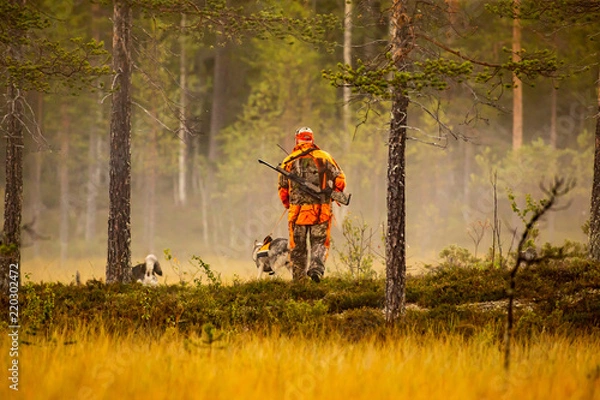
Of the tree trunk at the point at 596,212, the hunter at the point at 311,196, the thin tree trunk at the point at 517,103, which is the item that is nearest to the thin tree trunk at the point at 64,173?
the thin tree trunk at the point at 517,103

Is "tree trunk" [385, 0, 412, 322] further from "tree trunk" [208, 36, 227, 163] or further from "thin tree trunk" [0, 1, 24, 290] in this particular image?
"tree trunk" [208, 36, 227, 163]

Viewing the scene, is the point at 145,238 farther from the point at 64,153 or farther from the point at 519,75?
the point at 519,75

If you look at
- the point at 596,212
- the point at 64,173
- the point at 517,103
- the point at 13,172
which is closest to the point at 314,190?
the point at 13,172

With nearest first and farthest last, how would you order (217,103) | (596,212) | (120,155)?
(120,155) → (596,212) → (217,103)

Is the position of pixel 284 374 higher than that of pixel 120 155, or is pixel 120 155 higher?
pixel 120 155

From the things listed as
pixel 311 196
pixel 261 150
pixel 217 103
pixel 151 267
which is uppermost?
pixel 217 103

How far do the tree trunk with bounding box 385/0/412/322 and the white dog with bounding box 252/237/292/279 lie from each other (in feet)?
13.7

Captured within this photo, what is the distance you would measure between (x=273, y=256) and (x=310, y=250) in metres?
0.96

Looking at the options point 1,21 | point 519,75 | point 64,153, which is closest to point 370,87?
point 519,75

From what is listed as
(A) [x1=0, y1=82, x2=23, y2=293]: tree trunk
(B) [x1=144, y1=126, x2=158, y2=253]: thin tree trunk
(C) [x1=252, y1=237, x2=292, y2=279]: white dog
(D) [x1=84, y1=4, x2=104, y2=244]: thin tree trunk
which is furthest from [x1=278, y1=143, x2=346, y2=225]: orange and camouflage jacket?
(D) [x1=84, y1=4, x2=104, y2=244]: thin tree trunk

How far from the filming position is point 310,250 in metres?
14.1

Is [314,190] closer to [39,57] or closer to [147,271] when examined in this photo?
Answer: [147,271]

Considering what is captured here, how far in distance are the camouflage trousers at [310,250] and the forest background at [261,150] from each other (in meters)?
17.0

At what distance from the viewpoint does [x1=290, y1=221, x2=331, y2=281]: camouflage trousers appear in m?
13.9
